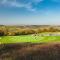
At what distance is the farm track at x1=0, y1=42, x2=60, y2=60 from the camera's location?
3418 mm

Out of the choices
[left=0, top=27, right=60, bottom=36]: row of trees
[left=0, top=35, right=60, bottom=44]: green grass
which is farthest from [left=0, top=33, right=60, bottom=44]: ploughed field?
[left=0, top=27, right=60, bottom=36]: row of trees

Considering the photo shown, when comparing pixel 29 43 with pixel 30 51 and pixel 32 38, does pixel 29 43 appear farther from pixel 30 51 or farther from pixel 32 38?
pixel 30 51

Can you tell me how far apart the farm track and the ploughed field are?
115 millimetres

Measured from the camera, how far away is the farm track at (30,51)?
342cm

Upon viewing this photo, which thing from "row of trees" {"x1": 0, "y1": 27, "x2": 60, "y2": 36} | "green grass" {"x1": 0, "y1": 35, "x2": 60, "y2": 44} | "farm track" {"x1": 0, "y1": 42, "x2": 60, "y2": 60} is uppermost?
"row of trees" {"x1": 0, "y1": 27, "x2": 60, "y2": 36}

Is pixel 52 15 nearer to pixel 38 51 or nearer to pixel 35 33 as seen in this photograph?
pixel 35 33

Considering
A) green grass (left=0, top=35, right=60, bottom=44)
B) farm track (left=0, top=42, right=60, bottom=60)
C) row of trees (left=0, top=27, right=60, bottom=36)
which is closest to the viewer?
farm track (left=0, top=42, right=60, bottom=60)

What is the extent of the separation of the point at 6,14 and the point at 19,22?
38cm

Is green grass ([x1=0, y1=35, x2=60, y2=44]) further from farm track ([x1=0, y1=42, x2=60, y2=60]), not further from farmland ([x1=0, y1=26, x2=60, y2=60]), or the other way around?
farm track ([x1=0, y1=42, x2=60, y2=60])

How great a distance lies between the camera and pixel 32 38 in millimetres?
4055

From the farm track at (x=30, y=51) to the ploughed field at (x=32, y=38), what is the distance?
0.12 metres

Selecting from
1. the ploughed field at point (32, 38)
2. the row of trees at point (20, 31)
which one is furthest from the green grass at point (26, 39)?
the row of trees at point (20, 31)

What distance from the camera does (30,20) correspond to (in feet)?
13.7

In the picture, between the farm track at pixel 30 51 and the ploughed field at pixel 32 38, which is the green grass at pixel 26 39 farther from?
the farm track at pixel 30 51
